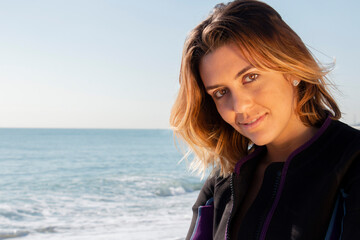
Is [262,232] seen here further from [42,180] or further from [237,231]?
[42,180]

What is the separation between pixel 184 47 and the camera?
174 cm

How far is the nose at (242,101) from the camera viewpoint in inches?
58.2

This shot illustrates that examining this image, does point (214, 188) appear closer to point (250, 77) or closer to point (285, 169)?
point (285, 169)

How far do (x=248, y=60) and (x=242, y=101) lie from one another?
157 mm

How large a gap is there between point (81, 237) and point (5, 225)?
2305 millimetres

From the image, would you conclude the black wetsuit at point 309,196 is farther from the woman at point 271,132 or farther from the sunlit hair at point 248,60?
the sunlit hair at point 248,60

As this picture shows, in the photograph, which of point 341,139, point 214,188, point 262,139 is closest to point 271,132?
point 262,139

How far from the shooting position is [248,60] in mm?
1456

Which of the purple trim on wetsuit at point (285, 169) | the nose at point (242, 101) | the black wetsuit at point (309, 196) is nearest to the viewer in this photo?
the black wetsuit at point (309, 196)

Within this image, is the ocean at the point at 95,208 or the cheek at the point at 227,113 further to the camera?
the ocean at the point at 95,208

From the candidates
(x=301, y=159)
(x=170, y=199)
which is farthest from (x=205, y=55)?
(x=170, y=199)

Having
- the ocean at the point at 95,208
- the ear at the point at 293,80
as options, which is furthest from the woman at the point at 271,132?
the ocean at the point at 95,208

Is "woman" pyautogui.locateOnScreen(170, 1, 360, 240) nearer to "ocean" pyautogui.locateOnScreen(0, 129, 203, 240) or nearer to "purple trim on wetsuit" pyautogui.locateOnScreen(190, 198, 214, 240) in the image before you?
"purple trim on wetsuit" pyautogui.locateOnScreen(190, 198, 214, 240)

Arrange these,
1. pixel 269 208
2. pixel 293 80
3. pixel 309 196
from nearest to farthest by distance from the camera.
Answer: pixel 309 196
pixel 269 208
pixel 293 80
